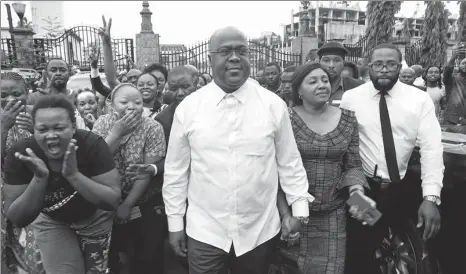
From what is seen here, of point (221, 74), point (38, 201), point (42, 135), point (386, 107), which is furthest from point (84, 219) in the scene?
point (386, 107)

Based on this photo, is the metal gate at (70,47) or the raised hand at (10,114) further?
the metal gate at (70,47)

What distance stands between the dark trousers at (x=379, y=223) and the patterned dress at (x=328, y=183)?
1.15 feet

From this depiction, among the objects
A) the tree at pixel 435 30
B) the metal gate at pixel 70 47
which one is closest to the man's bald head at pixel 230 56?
the metal gate at pixel 70 47

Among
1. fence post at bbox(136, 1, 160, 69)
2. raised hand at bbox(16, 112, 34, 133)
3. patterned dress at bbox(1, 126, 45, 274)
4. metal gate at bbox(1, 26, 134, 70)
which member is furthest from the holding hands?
fence post at bbox(136, 1, 160, 69)

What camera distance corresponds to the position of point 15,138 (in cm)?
278

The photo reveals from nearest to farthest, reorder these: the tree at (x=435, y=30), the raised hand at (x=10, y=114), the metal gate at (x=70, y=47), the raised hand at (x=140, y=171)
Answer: the raised hand at (x=140, y=171) < the raised hand at (x=10, y=114) < the metal gate at (x=70, y=47) < the tree at (x=435, y=30)

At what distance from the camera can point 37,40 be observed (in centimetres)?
1346

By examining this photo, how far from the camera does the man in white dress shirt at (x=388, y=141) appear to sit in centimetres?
268

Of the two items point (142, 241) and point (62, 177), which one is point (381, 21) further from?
point (62, 177)

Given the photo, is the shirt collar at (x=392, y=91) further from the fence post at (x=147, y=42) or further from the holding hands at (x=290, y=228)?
the fence post at (x=147, y=42)

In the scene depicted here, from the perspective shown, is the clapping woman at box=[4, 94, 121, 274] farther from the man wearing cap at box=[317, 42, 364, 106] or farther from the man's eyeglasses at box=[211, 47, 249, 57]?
the man wearing cap at box=[317, 42, 364, 106]

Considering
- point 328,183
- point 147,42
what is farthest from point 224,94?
point 147,42

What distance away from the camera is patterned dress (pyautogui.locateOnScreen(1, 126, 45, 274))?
2566 millimetres

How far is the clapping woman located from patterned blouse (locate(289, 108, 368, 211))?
125 cm
